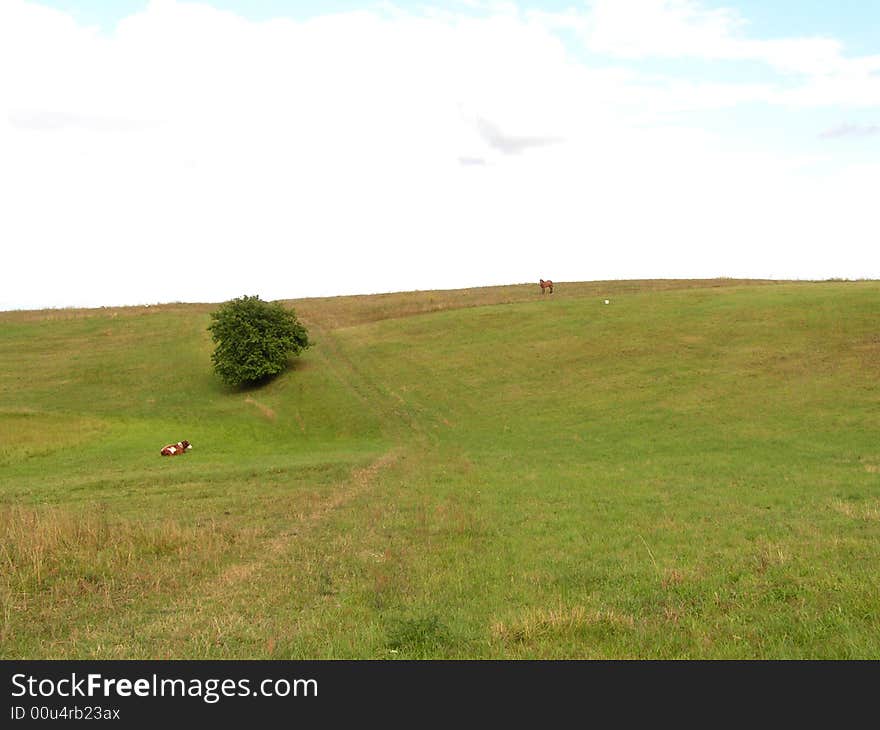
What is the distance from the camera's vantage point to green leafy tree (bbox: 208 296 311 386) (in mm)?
52781

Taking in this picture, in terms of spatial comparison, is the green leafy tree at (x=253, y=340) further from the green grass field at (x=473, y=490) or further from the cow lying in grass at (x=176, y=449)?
the cow lying in grass at (x=176, y=449)

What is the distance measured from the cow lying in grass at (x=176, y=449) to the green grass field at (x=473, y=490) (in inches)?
33.2

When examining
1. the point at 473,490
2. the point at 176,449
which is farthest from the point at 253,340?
the point at 473,490

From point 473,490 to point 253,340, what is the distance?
35.0 metres

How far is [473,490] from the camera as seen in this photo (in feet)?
75.4

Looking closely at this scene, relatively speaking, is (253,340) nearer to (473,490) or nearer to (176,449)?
(176,449)

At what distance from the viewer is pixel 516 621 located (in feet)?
28.3

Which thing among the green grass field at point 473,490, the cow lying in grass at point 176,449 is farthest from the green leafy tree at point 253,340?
the cow lying in grass at point 176,449

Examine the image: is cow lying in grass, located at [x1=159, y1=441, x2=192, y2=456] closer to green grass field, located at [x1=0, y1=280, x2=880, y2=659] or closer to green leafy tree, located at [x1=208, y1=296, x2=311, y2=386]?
green grass field, located at [x1=0, y1=280, x2=880, y2=659]

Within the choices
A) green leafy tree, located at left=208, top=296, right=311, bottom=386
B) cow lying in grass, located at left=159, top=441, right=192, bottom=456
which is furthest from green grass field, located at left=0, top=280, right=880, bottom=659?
green leafy tree, located at left=208, top=296, right=311, bottom=386

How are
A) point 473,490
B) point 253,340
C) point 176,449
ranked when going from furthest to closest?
point 253,340 → point 176,449 → point 473,490

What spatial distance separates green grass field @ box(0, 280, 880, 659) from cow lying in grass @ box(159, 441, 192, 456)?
2.77 ft
